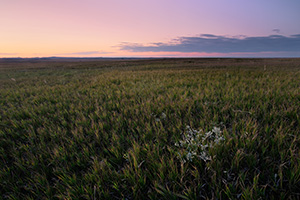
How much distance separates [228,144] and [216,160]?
0.86 ft

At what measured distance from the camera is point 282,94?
328 centimetres

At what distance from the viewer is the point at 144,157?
5.32ft

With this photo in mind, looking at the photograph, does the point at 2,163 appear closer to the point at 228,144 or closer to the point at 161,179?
the point at 161,179

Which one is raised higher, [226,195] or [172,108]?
[172,108]

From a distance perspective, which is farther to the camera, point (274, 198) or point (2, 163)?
point (2, 163)

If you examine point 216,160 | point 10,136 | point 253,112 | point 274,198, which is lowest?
point 10,136

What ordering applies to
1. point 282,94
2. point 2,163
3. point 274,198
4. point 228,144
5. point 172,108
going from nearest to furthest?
point 274,198 < point 228,144 < point 2,163 < point 172,108 < point 282,94

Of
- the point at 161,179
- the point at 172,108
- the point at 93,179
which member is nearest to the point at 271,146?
the point at 161,179

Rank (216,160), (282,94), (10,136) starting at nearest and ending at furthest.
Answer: (216,160), (10,136), (282,94)

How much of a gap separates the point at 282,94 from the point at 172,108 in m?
2.64

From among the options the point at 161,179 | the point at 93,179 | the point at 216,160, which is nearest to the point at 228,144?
the point at 216,160

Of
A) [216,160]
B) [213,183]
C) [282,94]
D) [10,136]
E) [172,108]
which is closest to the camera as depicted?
[213,183]

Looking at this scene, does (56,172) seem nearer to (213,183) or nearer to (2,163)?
(2,163)

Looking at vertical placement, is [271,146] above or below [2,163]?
above
